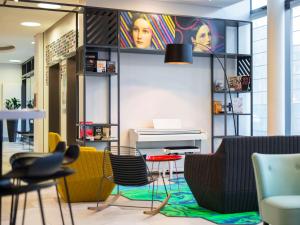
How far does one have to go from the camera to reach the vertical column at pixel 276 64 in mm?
7291

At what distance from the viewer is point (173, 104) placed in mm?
8031

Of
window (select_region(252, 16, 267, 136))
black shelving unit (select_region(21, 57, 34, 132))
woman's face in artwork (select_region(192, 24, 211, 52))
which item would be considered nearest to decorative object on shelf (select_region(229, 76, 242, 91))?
window (select_region(252, 16, 267, 136))

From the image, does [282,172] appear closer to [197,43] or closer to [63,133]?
[197,43]

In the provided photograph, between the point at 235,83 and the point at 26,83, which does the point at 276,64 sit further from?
the point at 26,83

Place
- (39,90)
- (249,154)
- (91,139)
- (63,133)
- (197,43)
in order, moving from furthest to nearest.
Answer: (39,90) → (63,133) → (197,43) → (91,139) → (249,154)

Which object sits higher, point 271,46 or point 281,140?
point 271,46

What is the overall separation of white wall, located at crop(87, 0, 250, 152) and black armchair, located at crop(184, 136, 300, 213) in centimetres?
295

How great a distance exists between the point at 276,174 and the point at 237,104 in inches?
174

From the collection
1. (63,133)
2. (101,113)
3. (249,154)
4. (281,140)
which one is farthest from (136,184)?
(63,133)

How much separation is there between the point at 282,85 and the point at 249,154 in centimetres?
303

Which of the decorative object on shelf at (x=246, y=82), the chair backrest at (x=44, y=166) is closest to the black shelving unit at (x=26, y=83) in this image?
the decorative object on shelf at (x=246, y=82)

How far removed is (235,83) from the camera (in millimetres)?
8141

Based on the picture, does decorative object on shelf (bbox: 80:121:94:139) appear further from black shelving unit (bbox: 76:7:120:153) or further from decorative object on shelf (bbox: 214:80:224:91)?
decorative object on shelf (bbox: 214:80:224:91)

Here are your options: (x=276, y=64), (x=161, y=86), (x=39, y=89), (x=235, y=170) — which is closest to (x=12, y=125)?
(x=39, y=89)
